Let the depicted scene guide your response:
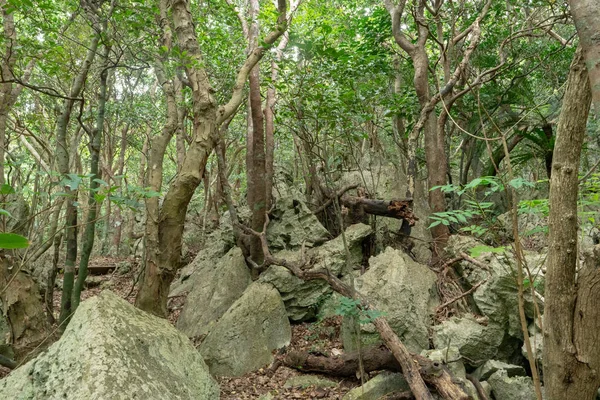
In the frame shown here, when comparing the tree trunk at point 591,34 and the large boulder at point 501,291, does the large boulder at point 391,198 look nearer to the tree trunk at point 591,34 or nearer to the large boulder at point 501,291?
the large boulder at point 501,291

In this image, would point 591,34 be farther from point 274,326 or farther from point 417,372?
point 274,326

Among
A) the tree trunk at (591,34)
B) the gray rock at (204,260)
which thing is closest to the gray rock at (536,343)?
the tree trunk at (591,34)

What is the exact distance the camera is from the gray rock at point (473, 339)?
15.0ft

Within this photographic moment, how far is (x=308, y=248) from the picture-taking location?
22.9 feet

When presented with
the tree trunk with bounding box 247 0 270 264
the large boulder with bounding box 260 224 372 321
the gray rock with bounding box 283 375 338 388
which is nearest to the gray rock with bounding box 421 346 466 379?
Result: the gray rock with bounding box 283 375 338 388

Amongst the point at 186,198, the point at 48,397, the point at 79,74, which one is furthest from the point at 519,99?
the point at 48,397

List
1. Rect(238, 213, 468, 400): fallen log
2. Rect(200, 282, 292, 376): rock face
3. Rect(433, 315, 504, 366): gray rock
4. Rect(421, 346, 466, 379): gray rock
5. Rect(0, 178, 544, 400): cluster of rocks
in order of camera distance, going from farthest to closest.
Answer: Rect(200, 282, 292, 376): rock face, Rect(433, 315, 504, 366): gray rock, Rect(421, 346, 466, 379): gray rock, Rect(238, 213, 468, 400): fallen log, Rect(0, 178, 544, 400): cluster of rocks

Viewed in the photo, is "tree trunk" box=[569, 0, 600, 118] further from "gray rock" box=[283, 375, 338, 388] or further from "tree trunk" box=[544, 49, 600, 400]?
"gray rock" box=[283, 375, 338, 388]

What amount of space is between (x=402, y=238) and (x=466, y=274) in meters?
1.53

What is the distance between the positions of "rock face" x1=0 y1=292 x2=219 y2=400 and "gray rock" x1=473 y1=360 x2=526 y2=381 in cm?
286

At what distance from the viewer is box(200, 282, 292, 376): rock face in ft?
15.7

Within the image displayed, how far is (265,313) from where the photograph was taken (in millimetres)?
5320

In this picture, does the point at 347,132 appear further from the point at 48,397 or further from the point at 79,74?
the point at 48,397

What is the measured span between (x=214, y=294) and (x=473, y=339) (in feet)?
12.7
